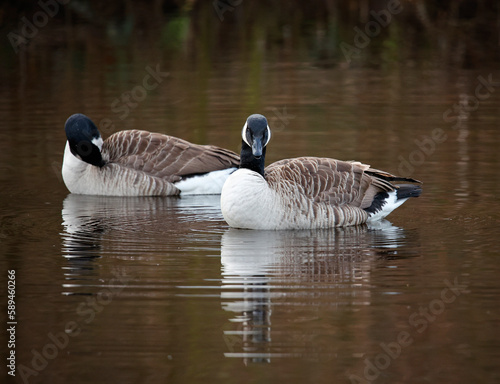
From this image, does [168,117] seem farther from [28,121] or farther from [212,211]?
[212,211]

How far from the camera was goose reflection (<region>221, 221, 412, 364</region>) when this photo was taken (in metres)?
9.27

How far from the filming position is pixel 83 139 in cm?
1712

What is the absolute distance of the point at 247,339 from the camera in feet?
29.9

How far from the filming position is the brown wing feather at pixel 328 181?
13523 mm

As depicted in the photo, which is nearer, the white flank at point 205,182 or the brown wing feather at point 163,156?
the white flank at point 205,182

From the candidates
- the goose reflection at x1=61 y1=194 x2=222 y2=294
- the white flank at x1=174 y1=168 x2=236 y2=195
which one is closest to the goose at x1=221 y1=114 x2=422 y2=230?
the goose reflection at x1=61 y1=194 x2=222 y2=294

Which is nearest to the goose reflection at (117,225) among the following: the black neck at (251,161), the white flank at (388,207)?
the black neck at (251,161)

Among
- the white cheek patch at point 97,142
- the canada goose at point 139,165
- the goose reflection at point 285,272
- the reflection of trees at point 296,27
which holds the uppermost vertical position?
the reflection of trees at point 296,27

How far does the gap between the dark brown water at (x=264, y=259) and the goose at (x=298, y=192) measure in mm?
241

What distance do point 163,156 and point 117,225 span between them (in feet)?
11.1

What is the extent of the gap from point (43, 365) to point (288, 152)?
1061 cm

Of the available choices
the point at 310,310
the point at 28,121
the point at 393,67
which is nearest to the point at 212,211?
the point at 310,310

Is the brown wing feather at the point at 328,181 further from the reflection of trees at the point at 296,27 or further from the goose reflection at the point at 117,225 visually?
the reflection of trees at the point at 296,27

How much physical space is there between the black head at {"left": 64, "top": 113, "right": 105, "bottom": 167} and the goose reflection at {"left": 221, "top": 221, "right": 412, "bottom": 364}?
4561 millimetres
